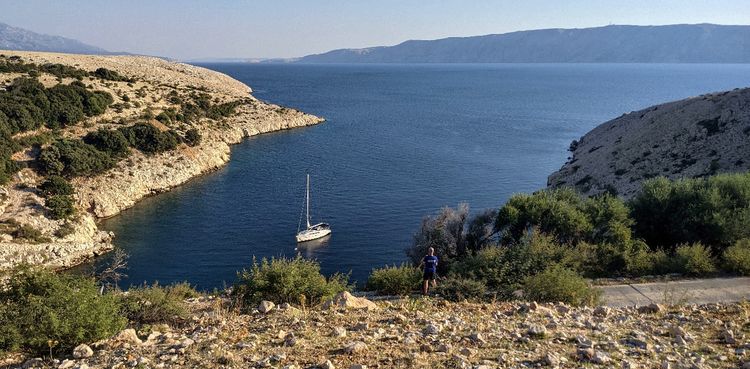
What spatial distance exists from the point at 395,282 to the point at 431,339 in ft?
22.4

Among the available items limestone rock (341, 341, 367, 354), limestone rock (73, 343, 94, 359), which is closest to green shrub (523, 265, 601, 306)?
limestone rock (341, 341, 367, 354)

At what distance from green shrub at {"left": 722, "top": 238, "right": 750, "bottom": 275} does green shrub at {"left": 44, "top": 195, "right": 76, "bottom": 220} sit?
1526 inches

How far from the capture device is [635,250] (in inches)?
806

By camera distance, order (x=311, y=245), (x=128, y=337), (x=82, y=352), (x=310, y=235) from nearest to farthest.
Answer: (x=82, y=352)
(x=128, y=337)
(x=311, y=245)
(x=310, y=235)

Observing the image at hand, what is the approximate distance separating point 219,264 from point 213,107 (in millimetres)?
49900

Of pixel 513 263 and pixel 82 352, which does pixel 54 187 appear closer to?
pixel 82 352

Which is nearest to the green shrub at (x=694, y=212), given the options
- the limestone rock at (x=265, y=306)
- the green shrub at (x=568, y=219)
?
the green shrub at (x=568, y=219)

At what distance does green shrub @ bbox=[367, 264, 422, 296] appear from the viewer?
17281 mm

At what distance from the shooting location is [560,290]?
15078 mm

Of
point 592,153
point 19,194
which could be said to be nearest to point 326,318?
point 19,194

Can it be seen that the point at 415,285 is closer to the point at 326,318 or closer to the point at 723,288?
the point at 326,318

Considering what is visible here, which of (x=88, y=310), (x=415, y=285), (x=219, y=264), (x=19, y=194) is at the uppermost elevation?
(x=88, y=310)

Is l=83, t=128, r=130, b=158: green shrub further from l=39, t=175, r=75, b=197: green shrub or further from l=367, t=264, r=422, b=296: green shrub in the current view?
l=367, t=264, r=422, b=296: green shrub

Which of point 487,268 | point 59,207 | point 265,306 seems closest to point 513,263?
point 487,268
